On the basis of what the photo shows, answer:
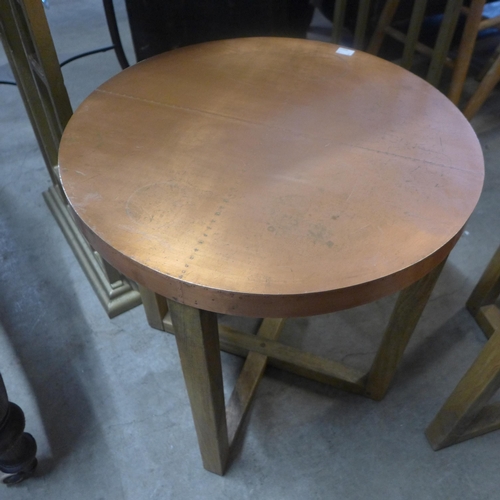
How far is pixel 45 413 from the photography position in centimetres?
110

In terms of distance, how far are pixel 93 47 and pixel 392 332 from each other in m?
2.31

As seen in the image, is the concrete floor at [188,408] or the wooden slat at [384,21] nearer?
the concrete floor at [188,408]

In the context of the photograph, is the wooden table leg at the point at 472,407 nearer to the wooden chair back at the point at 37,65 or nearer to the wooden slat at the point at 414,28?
the wooden chair back at the point at 37,65

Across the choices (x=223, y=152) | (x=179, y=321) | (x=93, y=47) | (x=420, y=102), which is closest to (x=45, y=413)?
(x=179, y=321)

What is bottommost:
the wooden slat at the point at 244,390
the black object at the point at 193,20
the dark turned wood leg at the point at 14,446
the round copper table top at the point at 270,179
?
the wooden slat at the point at 244,390

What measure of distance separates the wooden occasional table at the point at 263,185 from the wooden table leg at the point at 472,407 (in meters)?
0.15

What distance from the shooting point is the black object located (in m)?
1.30

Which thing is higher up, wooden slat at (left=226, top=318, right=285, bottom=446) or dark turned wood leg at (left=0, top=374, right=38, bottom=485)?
dark turned wood leg at (left=0, top=374, right=38, bottom=485)

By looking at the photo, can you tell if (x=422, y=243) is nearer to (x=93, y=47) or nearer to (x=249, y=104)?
(x=249, y=104)

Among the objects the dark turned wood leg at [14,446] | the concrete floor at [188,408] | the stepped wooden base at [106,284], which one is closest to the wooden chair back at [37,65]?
the stepped wooden base at [106,284]

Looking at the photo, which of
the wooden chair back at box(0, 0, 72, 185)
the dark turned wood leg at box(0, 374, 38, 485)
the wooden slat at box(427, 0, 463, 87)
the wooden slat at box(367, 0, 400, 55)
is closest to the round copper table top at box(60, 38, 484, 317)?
the wooden chair back at box(0, 0, 72, 185)

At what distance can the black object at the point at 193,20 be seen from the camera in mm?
1302

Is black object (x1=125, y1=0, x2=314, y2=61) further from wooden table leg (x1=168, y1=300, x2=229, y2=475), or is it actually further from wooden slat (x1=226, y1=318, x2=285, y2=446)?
wooden table leg (x1=168, y1=300, x2=229, y2=475)

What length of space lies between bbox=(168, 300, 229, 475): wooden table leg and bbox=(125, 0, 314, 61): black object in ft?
3.30
